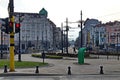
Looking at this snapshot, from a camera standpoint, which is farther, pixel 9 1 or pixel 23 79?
pixel 9 1

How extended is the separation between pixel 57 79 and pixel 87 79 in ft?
6.71

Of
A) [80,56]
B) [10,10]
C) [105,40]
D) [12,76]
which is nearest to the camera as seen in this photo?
[12,76]

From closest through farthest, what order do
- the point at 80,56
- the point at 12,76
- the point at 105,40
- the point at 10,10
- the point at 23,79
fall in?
the point at 23,79
the point at 12,76
the point at 10,10
the point at 80,56
the point at 105,40

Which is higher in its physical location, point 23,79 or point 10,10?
point 10,10

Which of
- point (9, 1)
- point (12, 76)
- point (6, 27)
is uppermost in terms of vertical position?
point (9, 1)

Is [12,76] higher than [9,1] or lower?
lower

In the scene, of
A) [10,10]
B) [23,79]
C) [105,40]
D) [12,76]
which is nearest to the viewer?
[23,79]

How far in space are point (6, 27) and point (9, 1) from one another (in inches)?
84.0

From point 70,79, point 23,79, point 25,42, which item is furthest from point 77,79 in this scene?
point 25,42

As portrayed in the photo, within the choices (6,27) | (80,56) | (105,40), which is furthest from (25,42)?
(6,27)

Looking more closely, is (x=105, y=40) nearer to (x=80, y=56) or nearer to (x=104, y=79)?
(x=80, y=56)

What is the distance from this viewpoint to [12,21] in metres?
31.2

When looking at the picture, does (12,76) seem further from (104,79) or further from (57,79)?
(104,79)

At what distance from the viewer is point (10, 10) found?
3108 cm
